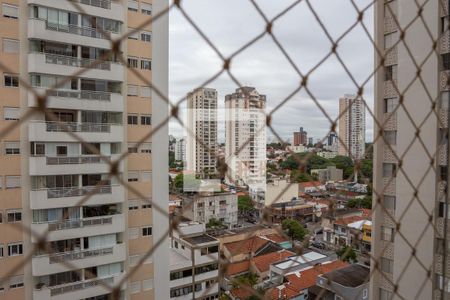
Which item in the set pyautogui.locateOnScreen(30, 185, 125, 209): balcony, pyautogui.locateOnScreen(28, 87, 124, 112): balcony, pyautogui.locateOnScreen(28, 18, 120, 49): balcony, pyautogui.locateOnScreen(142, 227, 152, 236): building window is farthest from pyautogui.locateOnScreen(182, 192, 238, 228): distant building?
pyautogui.locateOnScreen(28, 18, 120, 49): balcony

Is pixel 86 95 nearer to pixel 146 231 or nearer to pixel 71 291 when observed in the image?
pixel 146 231

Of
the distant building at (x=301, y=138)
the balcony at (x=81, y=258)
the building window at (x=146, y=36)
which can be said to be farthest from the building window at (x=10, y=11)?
the distant building at (x=301, y=138)

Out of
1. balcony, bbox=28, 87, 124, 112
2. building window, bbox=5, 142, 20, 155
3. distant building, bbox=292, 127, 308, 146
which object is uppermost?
balcony, bbox=28, 87, 124, 112

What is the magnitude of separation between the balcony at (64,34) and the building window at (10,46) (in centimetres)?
14

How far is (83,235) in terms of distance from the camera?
377cm

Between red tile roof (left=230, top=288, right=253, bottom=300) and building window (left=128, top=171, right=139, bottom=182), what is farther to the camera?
building window (left=128, top=171, right=139, bottom=182)

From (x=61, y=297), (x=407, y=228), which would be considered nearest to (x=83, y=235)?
(x=61, y=297)

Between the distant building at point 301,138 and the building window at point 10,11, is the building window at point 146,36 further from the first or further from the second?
the distant building at point 301,138

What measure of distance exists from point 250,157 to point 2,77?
229cm

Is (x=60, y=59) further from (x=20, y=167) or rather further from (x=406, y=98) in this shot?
(x=406, y=98)

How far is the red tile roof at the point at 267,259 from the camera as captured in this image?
22.7 ft

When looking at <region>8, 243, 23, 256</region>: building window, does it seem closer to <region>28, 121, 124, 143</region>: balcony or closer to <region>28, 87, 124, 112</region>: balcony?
<region>28, 121, 124, 143</region>: balcony

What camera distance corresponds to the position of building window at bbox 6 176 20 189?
3408mm

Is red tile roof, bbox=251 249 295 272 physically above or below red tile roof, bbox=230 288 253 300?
below
